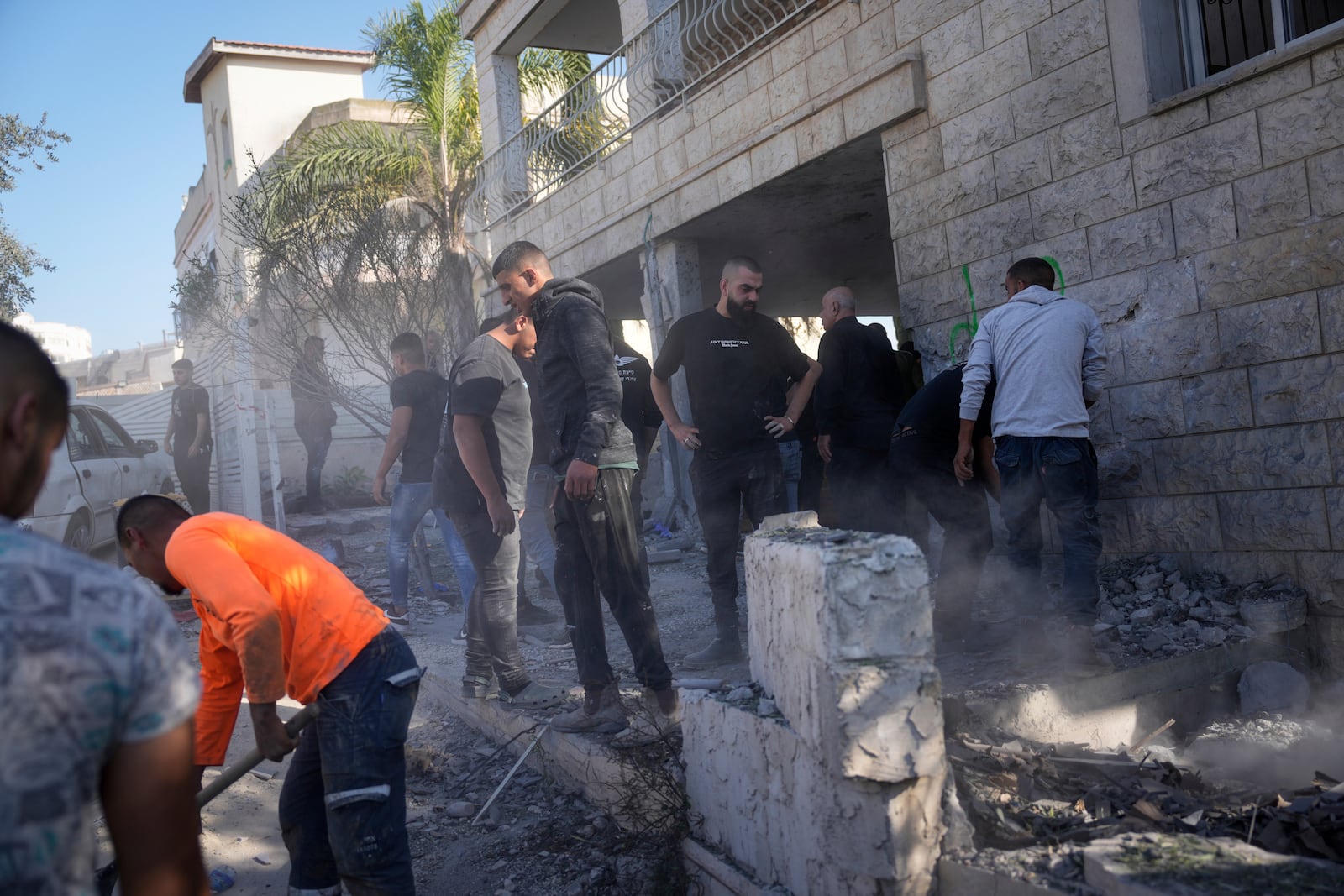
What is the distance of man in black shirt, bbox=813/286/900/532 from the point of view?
5227 mm

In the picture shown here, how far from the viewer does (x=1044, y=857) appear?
201 centimetres

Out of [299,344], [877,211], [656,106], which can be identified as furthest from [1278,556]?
[299,344]

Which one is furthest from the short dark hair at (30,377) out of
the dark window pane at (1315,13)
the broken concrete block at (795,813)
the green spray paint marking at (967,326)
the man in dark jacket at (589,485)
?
the dark window pane at (1315,13)

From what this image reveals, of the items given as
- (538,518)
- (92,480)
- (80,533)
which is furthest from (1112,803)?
(92,480)

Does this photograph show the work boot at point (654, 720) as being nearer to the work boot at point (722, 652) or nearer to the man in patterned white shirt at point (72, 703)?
the work boot at point (722, 652)

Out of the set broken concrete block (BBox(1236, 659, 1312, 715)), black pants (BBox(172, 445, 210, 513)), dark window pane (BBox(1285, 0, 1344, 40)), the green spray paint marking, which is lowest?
broken concrete block (BBox(1236, 659, 1312, 715))

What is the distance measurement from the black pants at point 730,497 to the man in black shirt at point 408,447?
2029mm

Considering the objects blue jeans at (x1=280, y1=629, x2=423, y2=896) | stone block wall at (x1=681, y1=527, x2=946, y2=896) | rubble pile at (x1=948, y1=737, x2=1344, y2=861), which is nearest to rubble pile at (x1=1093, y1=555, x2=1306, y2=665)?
rubble pile at (x1=948, y1=737, x2=1344, y2=861)

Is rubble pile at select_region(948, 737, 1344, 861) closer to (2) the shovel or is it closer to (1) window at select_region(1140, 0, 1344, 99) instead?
(2) the shovel

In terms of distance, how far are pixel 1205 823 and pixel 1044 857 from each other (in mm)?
509

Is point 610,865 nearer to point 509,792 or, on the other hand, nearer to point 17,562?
point 509,792

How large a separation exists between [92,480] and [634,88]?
226 inches

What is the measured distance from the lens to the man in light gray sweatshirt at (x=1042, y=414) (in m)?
3.88

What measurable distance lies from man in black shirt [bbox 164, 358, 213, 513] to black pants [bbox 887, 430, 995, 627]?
25.3 ft
